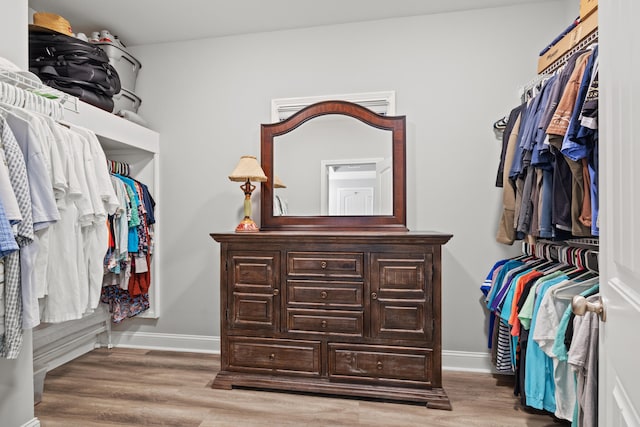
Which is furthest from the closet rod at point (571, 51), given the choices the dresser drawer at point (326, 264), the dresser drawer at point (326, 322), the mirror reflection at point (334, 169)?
the dresser drawer at point (326, 322)

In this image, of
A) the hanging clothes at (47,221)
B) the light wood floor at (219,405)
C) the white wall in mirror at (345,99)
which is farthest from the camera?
the white wall in mirror at (345,99)

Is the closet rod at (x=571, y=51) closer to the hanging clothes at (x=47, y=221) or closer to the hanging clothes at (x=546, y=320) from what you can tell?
the hanging clothes at (x=546, y=320)

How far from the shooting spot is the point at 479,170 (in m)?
2.56

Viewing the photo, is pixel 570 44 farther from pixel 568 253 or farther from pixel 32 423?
pixel 32 423

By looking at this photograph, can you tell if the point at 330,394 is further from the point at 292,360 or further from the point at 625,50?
the point at 625,50

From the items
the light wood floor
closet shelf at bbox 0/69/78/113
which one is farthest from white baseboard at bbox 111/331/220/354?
closet shelf at bbox 0/69/78/113

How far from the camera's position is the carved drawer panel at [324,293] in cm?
211

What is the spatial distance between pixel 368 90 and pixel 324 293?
153 cm

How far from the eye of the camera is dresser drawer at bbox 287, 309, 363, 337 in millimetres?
2104

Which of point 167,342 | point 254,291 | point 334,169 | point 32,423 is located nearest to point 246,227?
point 254,291

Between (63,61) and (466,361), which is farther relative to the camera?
(466,361)

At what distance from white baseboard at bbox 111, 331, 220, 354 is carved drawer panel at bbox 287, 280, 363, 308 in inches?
44.0

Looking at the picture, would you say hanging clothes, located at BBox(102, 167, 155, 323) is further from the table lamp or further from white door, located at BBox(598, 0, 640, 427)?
white door, located at BBox(598, 0, 640, 427)

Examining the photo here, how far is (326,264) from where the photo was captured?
213 centimetres
